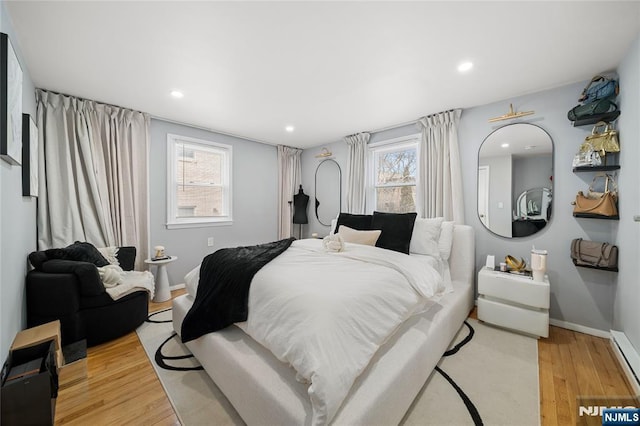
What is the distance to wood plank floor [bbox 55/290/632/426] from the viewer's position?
4.63ft

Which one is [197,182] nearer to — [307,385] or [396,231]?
[396,231]

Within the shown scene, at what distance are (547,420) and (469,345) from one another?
744 millimetres

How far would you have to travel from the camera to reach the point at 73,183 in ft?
8.78

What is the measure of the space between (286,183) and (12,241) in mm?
3608

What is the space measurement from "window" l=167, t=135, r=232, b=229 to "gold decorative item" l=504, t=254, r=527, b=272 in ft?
12.7

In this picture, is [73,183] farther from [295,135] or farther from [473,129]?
[473,129]

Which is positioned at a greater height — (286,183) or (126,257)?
(286,183)

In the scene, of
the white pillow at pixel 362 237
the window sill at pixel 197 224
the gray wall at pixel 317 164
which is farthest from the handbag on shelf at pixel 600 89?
the window sill at pixel 197 224

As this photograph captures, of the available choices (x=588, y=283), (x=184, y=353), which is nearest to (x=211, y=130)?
(x=184, y=353)

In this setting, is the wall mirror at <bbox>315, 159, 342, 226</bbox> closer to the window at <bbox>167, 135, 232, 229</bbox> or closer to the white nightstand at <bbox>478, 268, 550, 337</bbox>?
the window at <bbox>167, 135, 232, 229</bbox>

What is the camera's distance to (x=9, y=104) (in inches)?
58.2

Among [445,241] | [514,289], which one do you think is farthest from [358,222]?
[514,289]

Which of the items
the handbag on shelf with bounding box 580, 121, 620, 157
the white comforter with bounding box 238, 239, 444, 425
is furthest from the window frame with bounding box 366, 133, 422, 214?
the white comforter with bounding box 238, 239, 444, 425

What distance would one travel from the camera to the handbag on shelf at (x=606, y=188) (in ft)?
6.91
